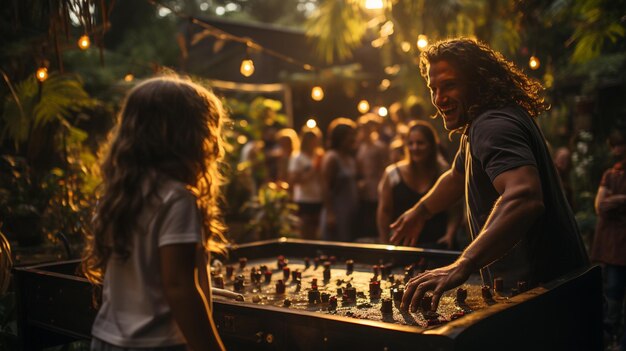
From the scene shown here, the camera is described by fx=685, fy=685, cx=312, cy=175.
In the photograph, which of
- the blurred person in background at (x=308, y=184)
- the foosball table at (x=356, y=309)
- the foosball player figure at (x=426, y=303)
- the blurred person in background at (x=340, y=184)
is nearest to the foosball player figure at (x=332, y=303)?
the foosball table at (x=356, y=309)

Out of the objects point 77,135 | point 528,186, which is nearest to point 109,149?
point 528,186

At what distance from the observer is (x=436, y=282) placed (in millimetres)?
2521

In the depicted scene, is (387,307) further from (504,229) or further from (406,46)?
(406,46)

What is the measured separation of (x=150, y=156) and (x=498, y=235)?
1321mm

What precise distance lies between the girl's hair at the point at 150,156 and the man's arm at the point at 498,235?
807mm

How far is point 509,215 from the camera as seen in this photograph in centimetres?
261

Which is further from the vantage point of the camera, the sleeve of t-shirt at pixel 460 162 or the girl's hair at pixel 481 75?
the sleeve of t-shirt at pixel 460 162

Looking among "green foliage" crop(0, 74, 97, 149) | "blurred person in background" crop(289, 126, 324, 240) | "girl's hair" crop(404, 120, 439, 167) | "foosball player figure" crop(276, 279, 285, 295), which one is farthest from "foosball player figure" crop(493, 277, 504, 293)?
"blurred person in background" crop(289, 126, 324, 240)

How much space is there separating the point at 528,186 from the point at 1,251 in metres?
3.04

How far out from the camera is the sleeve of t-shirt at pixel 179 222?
210cm

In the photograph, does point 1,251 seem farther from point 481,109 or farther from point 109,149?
point 481,109

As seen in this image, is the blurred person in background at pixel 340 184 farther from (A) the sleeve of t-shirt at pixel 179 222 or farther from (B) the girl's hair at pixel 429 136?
(A) the sleeve of t-shirt at pixel 179 222

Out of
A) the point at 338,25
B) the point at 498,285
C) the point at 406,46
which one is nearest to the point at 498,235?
the point at 498,285

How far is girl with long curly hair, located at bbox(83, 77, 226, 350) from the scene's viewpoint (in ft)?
6.92
